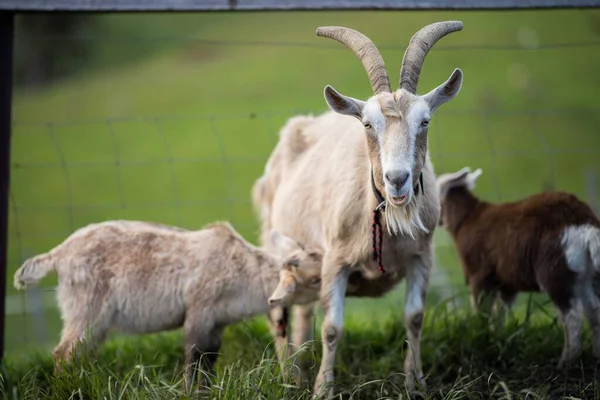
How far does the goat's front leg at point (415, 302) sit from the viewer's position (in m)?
7.09

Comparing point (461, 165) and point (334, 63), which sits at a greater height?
point (334, 63)

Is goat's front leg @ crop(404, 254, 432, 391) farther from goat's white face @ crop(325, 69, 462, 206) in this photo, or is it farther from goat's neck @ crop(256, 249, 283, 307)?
goat's neck @ crop(256, 249, 283, 307)

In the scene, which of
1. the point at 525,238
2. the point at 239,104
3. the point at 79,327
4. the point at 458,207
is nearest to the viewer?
the point at 79,327

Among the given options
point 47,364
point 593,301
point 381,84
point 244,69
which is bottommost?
point 47,364

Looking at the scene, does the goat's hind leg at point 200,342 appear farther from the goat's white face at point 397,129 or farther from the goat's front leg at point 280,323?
the goat's white face at point 397,129

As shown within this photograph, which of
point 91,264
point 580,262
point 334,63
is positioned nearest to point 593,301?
point 580,262

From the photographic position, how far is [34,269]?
7.27 meters

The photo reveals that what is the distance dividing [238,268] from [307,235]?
723 mm

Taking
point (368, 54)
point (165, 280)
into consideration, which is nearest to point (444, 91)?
point (368, 54)

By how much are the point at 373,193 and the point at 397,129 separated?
0.66 meters

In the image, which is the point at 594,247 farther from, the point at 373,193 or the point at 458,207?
the point at 373,193

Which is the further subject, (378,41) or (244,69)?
(244,69)

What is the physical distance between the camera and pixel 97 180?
1714 inches

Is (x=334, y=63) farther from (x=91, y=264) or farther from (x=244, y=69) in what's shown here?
(x=91, y=264)
